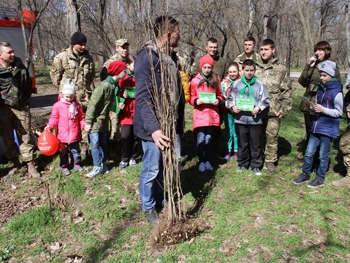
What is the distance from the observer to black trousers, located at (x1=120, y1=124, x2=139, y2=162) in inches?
196

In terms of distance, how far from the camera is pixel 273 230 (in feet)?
11.5

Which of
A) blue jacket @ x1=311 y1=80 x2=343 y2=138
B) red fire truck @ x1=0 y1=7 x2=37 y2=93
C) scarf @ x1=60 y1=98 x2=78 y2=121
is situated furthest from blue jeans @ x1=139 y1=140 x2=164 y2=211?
red fire truck @ x1=0 y1=7 x2=37 y2=93

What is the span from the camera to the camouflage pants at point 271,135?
4.96 meters

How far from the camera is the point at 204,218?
12.4 feet

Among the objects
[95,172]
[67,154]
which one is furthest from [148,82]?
[67,154]

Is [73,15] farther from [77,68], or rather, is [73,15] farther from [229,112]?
[229,112]

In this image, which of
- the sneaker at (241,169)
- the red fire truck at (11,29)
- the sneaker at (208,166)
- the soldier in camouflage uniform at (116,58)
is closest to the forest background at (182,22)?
the red fire truck at (11,29)

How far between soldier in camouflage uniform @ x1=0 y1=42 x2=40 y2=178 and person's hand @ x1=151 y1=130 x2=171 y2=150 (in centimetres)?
282

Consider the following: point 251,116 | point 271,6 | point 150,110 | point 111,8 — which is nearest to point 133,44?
Result: point 111,8

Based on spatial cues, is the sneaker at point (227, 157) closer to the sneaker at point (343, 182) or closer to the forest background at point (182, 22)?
the sneaker at point (343, 182)

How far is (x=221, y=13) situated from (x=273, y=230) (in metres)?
8.07

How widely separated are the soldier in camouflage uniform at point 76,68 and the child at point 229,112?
2.45 metres

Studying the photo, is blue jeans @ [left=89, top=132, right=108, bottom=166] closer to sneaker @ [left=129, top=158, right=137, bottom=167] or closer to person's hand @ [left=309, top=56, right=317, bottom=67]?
sneaker @ [left=129, top=158, right=137, bottom=167]

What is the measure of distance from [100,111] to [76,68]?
1140 mm
